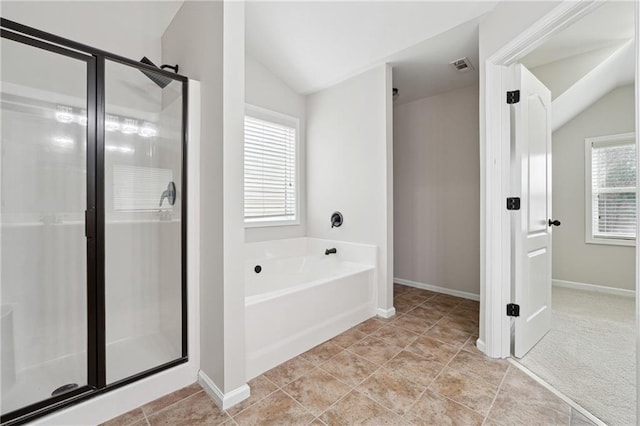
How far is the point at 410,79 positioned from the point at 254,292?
2.88 metres

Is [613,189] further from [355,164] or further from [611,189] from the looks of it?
[355,164]

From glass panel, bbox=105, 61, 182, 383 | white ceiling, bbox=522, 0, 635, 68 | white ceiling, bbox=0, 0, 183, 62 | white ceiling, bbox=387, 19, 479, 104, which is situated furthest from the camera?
white ceiling, bbox=387, 19, 479, 104

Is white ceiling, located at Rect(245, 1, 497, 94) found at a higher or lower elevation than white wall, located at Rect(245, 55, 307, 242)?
higher

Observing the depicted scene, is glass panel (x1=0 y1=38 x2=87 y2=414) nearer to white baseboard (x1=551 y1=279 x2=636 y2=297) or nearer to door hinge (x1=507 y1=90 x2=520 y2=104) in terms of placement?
door hinge (x1=507 y1=90 x2=520 y2=104)

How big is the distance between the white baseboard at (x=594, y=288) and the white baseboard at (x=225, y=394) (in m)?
4.35

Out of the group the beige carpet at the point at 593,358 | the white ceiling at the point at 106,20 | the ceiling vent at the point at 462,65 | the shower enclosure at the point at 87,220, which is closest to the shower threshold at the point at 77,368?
the shower enclosure at the point at 87,220

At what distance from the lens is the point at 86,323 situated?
1.62 meters

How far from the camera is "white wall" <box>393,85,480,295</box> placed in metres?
3.42

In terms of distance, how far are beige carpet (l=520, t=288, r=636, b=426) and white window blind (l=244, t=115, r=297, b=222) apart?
2645mm

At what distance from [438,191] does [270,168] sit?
2.16 metres

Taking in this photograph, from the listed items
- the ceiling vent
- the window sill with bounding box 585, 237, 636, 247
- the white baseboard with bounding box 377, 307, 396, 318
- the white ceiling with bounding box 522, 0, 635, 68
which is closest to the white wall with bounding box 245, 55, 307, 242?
the white baseboard with bounding box 377, 307, 396, 318

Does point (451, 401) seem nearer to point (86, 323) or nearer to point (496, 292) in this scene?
point (496, 292)

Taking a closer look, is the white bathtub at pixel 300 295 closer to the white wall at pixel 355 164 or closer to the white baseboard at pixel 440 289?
the white wall at pixel 355 164

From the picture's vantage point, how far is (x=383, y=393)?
1.70 m
